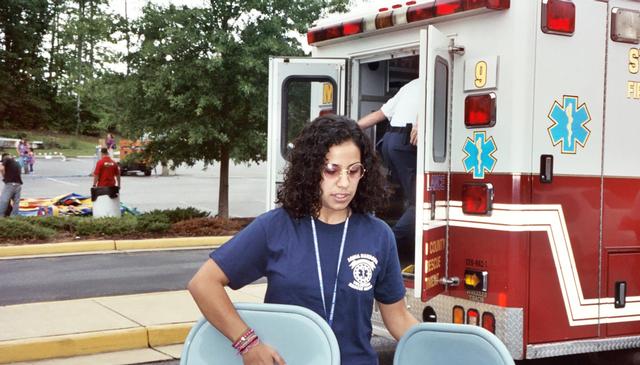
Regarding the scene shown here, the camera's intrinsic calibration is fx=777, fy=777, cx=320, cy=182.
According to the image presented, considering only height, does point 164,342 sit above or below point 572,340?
below

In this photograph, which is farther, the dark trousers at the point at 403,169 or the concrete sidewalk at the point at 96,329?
the concrete sidewalk at the point at 96,329

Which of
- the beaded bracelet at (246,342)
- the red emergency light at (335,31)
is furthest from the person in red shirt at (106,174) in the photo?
the beaded bracelet at (246,342)

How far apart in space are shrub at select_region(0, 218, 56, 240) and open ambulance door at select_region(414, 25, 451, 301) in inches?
388

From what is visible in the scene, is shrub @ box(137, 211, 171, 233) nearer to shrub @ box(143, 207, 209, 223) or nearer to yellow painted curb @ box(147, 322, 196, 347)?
shrub @ box(143, 207, 209, 223)

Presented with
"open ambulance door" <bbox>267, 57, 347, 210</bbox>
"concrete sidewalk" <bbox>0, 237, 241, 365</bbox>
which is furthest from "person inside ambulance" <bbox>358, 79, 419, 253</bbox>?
"concrete sidewalk" <bbox>0, 237, 241, 365</bbox>

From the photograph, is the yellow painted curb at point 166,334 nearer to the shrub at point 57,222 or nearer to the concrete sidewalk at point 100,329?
the concrete sidewalk at point 100,329

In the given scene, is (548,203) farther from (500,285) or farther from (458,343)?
(458,343)

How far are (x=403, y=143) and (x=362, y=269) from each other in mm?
3556

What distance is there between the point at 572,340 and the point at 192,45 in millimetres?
11555

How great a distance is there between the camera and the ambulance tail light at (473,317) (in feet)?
15.4

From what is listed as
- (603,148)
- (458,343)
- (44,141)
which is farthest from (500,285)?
(44,141)

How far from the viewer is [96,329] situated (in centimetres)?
701

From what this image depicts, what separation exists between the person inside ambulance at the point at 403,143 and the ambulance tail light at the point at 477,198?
76 cm

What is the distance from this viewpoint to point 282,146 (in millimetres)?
6219
